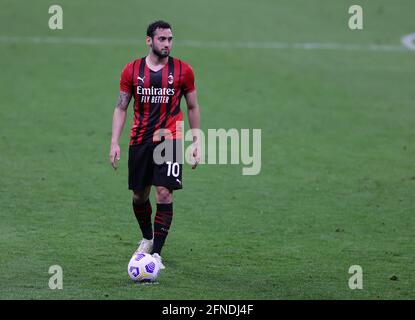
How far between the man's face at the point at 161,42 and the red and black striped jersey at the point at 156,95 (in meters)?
0.23

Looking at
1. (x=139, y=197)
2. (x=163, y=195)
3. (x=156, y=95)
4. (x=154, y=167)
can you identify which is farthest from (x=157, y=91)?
(x=139, y=197)

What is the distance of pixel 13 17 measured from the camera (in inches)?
1249

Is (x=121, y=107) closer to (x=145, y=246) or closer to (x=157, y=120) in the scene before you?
(x=157, y=120)

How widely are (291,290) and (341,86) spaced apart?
1602 centimetres

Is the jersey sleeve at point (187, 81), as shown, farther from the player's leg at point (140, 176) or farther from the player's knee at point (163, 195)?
the player's knee at point (163, 195)

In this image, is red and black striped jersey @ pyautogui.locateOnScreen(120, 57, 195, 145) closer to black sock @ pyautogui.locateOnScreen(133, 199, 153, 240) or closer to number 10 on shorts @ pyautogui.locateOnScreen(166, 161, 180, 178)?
number 10 on shorts @ pyautogui.locateOnScreen(166, 161, 180, 178)

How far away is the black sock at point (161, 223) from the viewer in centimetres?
1109

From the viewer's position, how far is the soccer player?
11.0 metres

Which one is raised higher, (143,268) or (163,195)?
(163,195)

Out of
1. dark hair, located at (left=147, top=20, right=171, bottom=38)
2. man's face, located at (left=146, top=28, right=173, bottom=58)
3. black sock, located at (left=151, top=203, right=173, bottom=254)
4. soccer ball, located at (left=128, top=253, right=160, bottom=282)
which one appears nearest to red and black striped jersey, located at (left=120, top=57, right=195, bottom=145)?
man's face, located at (left=146, top=28, right=173, bottom=58)

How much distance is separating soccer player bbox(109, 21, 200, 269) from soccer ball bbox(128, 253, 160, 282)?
1.65 feet

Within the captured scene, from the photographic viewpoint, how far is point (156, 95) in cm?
1105

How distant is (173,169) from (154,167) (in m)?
0.27

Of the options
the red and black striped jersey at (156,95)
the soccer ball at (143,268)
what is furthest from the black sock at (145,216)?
the soccer ball at (143,268)
